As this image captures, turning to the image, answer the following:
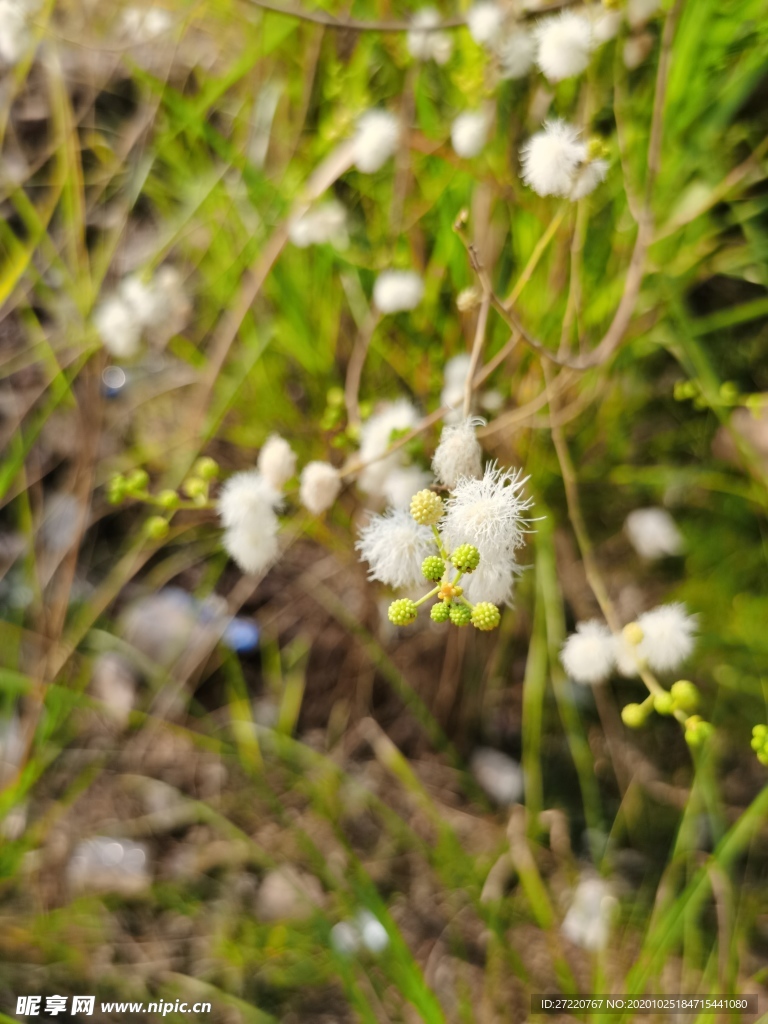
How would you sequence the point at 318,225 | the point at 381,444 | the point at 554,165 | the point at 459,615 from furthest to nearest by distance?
1. the point at 318,225
2. the point at 381,444
3. the point at 554,165
4. the point at 459,615

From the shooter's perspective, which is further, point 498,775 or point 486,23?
point 498,775

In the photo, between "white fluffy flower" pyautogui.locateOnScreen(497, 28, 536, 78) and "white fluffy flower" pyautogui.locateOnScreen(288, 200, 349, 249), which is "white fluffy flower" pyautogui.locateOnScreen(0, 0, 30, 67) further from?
"white fluffy flower" pyautogui.locateOnScreen(497, 28, 536, 78)

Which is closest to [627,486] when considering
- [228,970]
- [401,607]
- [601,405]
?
[601,405]

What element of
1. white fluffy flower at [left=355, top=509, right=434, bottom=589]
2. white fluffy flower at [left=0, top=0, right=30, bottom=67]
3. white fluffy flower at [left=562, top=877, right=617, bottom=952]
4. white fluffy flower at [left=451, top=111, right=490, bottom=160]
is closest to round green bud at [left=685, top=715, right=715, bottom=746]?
white fluffy flower at [left=355, top=509, right=434, bottom=589]

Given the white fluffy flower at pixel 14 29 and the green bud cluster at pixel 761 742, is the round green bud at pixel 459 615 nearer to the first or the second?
the green bud cluster at pixel 761 742

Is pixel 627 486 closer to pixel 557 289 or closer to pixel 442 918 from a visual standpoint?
pixel 557 289

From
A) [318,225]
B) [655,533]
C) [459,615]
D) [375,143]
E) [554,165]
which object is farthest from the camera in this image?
[655,533]

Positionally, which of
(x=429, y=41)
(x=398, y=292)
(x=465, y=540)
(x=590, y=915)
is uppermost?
(x=429, y=41)

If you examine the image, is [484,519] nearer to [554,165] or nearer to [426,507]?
[426,507]

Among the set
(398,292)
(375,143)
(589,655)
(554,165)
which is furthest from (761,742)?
(375,143)
